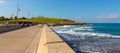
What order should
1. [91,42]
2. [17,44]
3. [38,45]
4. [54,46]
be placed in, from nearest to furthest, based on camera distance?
[54,46], [38,45], [17,44], [91,42]

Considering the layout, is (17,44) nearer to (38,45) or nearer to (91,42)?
(38,45)

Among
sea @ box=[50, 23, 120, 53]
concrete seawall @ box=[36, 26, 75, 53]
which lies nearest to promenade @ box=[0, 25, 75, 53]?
concrete seawall @ box=[36, 26, 75, 53]

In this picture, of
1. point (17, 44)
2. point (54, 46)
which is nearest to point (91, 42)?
point (17, 44)

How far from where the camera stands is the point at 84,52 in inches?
578

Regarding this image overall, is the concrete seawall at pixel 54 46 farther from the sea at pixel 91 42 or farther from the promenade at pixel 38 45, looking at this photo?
the sea at pixel 91 42

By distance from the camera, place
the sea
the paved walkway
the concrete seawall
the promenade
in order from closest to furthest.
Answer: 1. the concrete seawall
2. the promenade
3. the paved walkway
4. the sea

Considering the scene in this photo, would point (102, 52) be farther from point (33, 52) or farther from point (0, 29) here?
point (0, 29)

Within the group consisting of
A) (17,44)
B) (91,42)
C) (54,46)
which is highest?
(54,46)

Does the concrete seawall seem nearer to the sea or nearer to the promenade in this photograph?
the promenade

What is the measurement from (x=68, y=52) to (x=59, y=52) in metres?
0.29

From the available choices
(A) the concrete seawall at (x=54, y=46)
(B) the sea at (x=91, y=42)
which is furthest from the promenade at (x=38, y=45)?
(B) the sea at (x=91, y=42)

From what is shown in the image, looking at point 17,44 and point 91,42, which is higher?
point 17,44

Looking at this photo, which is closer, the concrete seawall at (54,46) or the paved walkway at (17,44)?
the concrete seawall at (54,46)

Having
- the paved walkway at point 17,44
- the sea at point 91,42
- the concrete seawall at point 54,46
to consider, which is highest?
the concrete seawall at point 54,46
